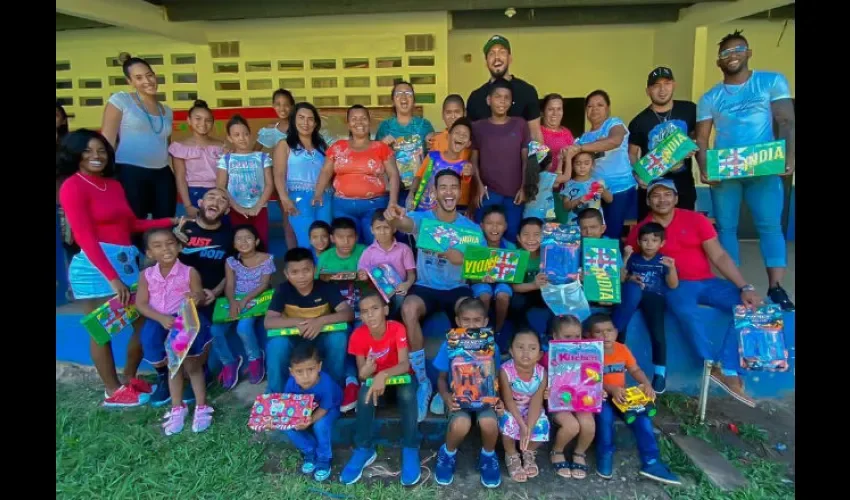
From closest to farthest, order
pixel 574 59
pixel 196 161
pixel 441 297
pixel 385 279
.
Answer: pixel 385 279 < pixel 441 297 < pixel 196 161 < pixel 574 59

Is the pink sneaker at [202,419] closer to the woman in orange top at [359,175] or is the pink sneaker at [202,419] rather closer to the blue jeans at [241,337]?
the blue jeans at [241,337]

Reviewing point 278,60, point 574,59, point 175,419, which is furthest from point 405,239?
point 574,59

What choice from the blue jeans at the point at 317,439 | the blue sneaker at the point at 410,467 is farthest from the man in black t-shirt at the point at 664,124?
the blue jeans at the point at 317,439

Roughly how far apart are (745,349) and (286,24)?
663cm

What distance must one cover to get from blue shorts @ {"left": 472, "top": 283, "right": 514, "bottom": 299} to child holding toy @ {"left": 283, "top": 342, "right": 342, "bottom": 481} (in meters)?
1.07

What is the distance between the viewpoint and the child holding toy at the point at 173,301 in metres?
3.18

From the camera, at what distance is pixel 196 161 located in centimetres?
391

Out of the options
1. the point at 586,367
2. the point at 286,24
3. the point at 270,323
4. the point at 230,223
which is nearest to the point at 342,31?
the point at 286,24

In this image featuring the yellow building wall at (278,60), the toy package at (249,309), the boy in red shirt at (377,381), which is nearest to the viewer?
the boy in red shirt at (377,381)

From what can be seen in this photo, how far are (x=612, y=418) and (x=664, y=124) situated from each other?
6.77 ft

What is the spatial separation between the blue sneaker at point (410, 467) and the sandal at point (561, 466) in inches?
28.6

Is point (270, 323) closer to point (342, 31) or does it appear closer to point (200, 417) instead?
point (200, 417)

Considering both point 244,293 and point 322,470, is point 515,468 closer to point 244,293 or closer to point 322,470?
point 322,470

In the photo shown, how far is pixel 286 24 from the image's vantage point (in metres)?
6.97
